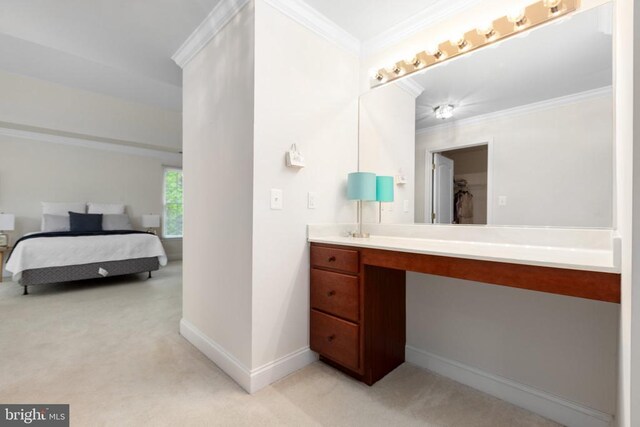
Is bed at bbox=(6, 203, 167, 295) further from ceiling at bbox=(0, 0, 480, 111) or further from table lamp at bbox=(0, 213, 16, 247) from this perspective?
ceiling at bbox=(0, 0, 480, 111)

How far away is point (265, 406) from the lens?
58.8 inches

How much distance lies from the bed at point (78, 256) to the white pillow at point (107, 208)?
0.69 meters

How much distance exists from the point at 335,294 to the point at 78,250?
150 inches

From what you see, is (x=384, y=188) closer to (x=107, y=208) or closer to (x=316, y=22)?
(x=316, y=22)

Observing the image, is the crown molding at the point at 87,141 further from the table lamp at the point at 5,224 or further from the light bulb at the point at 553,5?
the light bulb at the point at 553,5

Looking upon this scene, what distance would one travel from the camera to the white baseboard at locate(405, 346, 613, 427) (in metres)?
1.32

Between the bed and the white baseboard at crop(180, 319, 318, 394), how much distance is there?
2.71 m

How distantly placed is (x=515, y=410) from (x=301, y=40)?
247cm

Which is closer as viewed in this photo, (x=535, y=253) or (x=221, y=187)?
(x=535, y=253)

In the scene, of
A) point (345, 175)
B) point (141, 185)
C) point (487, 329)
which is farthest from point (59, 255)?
point (487, 329)

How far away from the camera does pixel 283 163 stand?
1.78 metres

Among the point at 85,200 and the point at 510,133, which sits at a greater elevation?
the point at 510,133

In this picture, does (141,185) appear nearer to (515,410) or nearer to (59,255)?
(59,255)

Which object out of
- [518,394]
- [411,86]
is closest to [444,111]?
[411,86]
